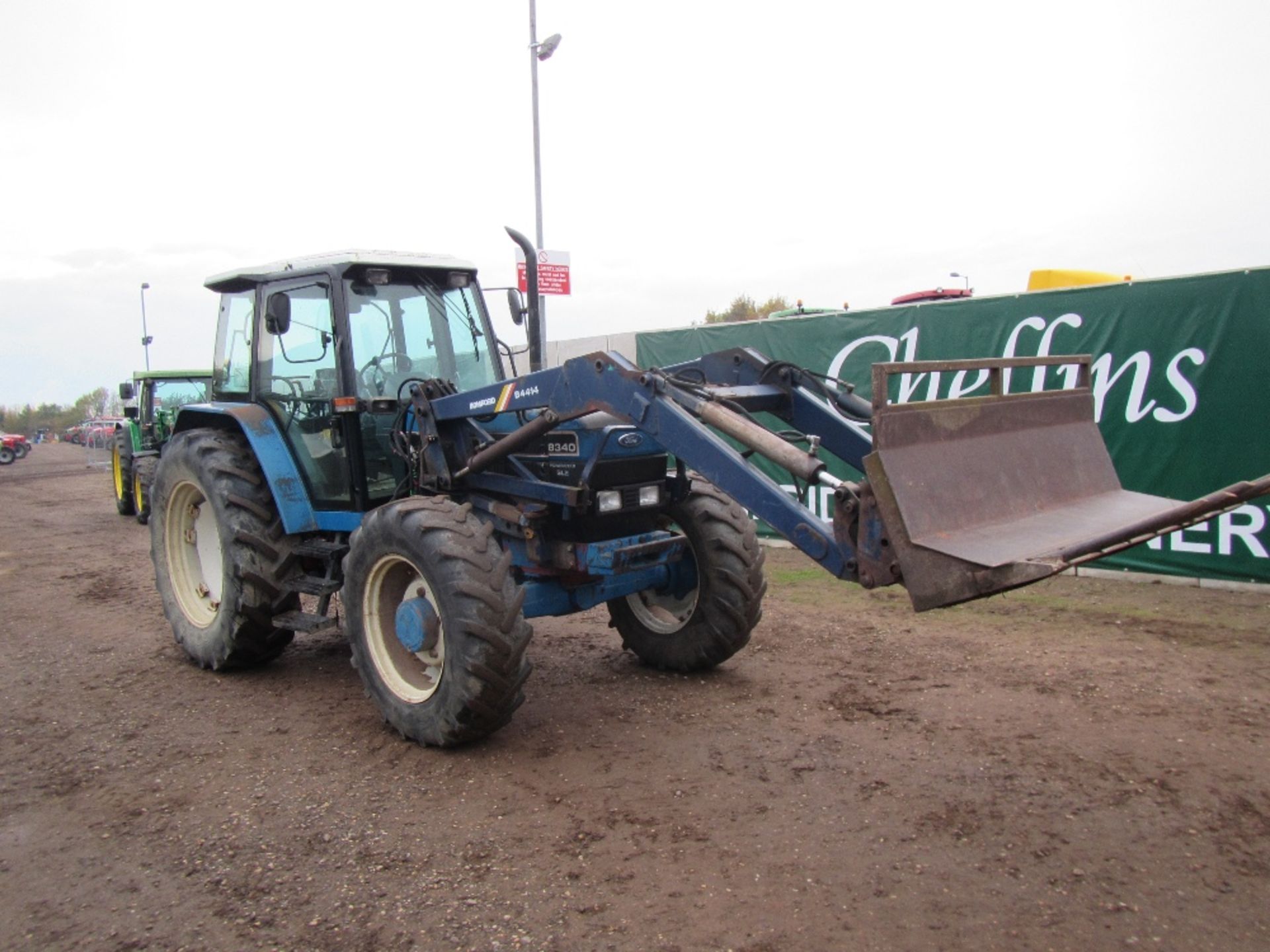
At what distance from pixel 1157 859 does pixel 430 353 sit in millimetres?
4503

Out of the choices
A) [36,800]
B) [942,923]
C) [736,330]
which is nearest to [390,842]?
[36,800]

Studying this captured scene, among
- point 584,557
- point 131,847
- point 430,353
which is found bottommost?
point 131,847

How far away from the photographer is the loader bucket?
3.31m

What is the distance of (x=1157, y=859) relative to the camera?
3441 millimetres

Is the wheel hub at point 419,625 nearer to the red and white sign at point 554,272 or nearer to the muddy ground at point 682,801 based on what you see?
the muddy ground at point 682,801

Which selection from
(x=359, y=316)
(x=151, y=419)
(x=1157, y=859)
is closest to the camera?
(x=1157, y=859)

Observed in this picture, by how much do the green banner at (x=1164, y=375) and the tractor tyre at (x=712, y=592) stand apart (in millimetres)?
3846

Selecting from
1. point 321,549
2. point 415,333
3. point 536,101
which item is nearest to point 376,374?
point 415,333

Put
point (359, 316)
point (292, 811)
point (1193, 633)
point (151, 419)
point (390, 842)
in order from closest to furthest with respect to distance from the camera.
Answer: point (390, 842)
point (292, 811)
point (359, 316)
point (1193, 633)
point (151, 419)

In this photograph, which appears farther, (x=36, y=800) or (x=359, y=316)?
(x=359, y=316)

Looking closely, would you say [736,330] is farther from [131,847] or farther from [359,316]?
[131,847]

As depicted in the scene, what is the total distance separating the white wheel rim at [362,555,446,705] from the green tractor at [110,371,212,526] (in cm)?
1058

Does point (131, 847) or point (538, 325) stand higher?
point (538, 325)

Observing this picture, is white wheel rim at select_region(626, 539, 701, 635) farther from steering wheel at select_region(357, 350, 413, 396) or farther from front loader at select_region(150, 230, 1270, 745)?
steering wheel at select_region(357, 350, 413, 396)
